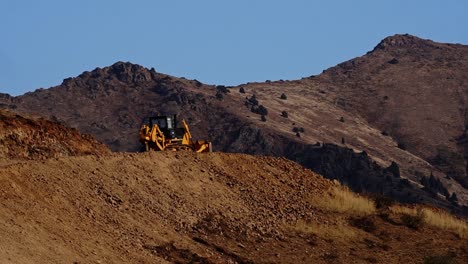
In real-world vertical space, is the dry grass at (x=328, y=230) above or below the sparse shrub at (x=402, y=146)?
below

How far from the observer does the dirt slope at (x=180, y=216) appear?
28.2 metres

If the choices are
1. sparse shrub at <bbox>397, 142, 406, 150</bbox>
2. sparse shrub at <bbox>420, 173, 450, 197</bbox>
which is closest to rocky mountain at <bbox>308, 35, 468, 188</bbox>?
sparse shrub at <bbox>397, 142, 406, 150</bbox>

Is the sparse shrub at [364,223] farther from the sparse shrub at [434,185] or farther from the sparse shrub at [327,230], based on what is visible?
the sparse shrub at [434,185]

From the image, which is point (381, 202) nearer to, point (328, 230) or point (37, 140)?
point (328, 230)

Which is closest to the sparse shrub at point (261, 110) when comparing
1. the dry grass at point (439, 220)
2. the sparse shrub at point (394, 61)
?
the sparse shrub at point (394, 61)

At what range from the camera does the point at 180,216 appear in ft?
112

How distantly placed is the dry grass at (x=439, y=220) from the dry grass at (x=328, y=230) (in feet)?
14.7

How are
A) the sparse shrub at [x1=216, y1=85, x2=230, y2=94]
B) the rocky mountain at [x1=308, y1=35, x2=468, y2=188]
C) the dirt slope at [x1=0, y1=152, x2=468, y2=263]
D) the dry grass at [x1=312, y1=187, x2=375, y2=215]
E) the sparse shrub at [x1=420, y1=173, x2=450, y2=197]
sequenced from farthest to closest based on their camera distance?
the sparse shrub at [x1=216, y1=85, x2=230, y2=94] < the rocky mountain at [x1=308, y1=35, x2=468, y2=188] < the sparse shrub at [x1=420, y1=173, x2=450, y2=197] < the dry grass at [x1=312, y1=187, x2=375, y2=215] < the dirt slope at [x1=0, y1=152, x2=468, y2=263]

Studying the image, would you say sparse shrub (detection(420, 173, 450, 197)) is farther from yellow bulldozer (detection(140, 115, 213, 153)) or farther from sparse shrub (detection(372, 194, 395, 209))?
sparse shrub (detection(372, 194, 395, 209))

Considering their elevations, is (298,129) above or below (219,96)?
below

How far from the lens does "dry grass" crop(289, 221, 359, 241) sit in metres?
37.4

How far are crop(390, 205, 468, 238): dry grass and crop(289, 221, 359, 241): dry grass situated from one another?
448 cm

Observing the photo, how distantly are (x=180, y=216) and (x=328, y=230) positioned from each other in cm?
624

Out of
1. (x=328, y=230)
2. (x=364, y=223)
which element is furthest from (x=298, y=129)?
(x=328, y=230)
